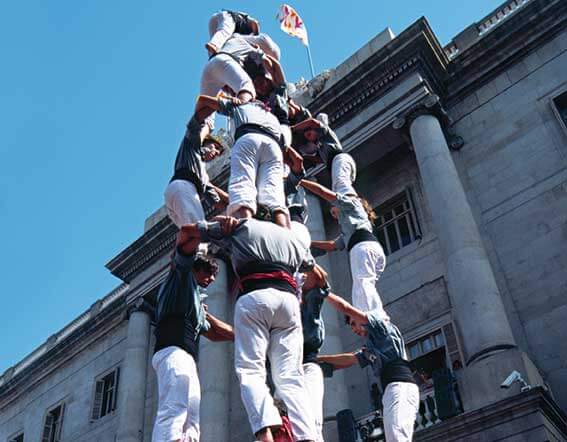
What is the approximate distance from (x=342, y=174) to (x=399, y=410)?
357cm

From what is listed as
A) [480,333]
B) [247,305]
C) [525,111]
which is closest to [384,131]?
[525,111]

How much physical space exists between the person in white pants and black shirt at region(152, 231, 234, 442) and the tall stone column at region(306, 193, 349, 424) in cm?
1094

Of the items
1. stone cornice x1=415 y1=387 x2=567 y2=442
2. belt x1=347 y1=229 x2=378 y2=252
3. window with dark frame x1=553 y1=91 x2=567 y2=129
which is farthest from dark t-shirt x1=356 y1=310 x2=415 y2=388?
window with dark frame x1=553 y1=91 x2=567 y2=129

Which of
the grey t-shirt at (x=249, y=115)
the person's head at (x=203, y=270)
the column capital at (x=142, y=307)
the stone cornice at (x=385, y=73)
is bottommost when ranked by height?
the person's head at (x=203, y=270)

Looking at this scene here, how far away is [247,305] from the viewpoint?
17.9 ft

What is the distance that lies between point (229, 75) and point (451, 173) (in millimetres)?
12622

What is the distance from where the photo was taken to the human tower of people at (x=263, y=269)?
543 centimetres

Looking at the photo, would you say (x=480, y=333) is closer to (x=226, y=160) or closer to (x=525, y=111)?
(x=525, y=111)

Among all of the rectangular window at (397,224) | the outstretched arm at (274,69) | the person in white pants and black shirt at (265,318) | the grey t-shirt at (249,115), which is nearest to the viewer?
the person in white pants and black shirt at (265,318)

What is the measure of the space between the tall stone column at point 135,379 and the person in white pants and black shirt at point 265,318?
68.6 feet

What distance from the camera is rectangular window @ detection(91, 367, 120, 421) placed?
2976cm

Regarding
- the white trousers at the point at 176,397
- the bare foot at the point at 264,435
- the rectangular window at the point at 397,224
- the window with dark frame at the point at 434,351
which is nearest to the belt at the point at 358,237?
the white trousers at the point at 176,397

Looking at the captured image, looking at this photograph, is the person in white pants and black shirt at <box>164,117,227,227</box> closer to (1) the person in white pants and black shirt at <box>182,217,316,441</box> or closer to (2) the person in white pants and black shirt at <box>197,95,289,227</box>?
(2) the person in white pants and black shirt at <box>197,95,289,227</box>

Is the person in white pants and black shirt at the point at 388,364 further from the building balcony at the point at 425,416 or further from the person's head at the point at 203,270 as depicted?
the building balcony at the point at 425,416
